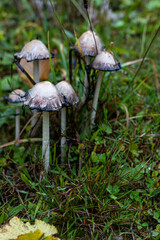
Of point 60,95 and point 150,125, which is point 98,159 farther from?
point 150,125

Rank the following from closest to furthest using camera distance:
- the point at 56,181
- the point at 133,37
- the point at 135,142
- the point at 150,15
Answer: the point at 56,181 → the point at 135,142 → the point at 133,37 → the point at 150,15

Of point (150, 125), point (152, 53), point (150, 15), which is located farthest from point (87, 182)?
point (150, 15)

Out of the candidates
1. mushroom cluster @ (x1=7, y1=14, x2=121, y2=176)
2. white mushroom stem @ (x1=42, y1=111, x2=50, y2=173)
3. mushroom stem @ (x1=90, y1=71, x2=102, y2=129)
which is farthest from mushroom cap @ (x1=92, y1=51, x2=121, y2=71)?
white mushroom stem @ (x1=42, y1=111, x2=50, y2=173)

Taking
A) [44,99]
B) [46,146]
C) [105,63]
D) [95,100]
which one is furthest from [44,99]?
[95,100]

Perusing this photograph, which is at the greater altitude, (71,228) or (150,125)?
(150,125)

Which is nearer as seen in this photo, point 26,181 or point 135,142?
point 26,181

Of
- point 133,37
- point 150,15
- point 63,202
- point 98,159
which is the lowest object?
point 63,202

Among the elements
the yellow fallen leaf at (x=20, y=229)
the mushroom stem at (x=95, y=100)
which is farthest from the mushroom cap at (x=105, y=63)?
the yellow fallen leaf at (x=20, y=229)
